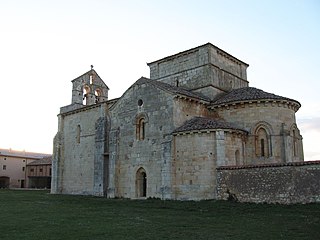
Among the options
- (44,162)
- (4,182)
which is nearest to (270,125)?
(44,162)

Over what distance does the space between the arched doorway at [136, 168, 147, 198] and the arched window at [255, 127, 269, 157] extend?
23.7 ft

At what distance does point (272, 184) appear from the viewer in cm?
1605

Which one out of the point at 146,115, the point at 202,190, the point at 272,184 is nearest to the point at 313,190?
the point at 272,184

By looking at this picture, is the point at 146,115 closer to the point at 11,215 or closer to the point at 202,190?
the point at 202,190

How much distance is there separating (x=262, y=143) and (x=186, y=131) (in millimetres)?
4846

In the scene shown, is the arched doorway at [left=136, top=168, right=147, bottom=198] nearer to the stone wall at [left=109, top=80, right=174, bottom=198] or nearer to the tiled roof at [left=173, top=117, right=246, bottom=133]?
the stone wall at [left=109, top=80, right=174, bottom=198]

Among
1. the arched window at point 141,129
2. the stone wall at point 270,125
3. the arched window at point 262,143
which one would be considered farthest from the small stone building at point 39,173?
the arched window at point 262,143

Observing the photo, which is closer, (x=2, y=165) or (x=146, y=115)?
(x=146, y=115)

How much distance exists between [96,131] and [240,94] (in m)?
11.7

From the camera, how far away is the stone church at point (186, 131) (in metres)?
19.1

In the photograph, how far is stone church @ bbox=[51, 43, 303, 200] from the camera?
1914cm

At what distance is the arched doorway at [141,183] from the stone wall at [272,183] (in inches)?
227

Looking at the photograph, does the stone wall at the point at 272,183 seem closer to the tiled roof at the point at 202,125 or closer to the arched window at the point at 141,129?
the tiled roof at the point at 202,125

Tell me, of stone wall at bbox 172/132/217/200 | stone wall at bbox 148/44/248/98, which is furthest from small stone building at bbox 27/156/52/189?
stone wall at bbox 172/132/217/200
